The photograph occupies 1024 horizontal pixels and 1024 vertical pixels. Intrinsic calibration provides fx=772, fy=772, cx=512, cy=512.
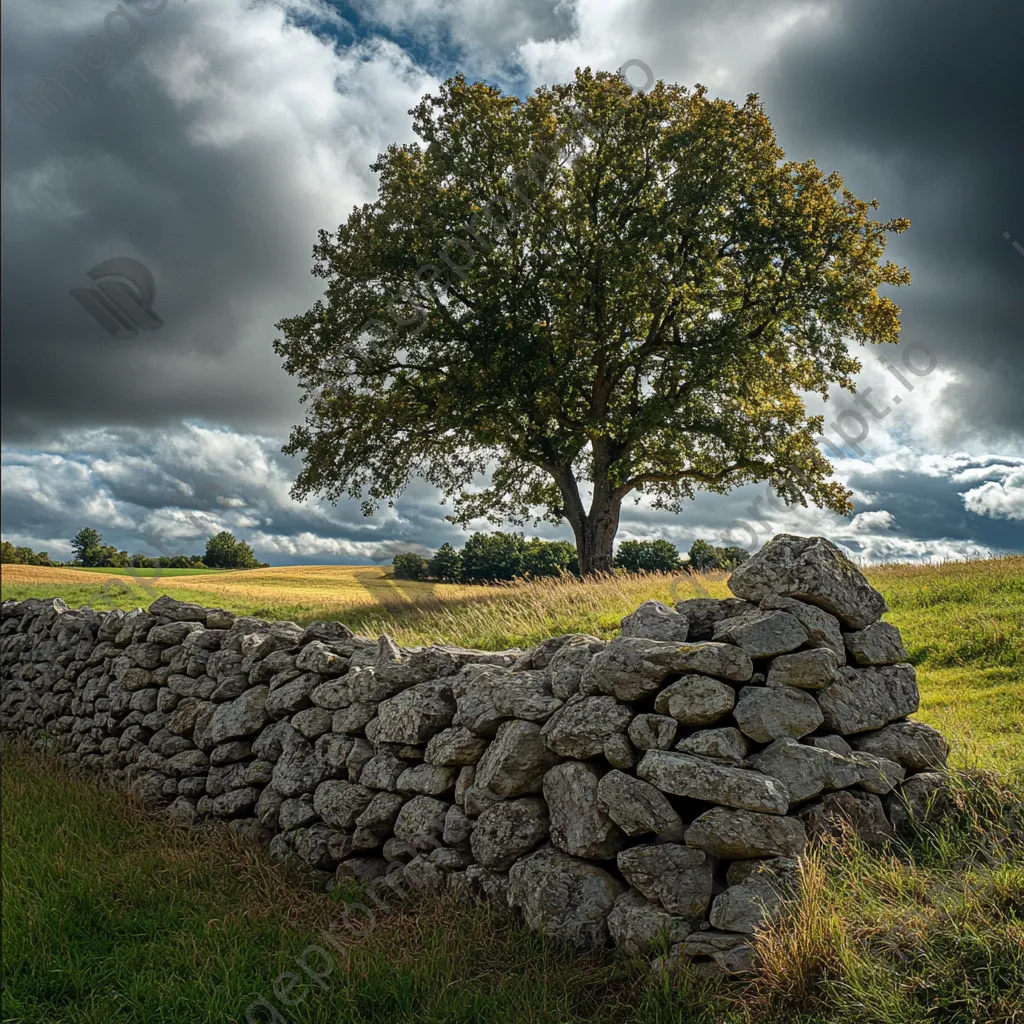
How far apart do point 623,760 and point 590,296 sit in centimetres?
1789

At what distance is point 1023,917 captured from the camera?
11.8 ft

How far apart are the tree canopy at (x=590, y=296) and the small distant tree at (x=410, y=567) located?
355 inches

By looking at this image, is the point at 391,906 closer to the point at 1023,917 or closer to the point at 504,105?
the point at 1023,917

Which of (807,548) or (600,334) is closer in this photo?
(807,548)

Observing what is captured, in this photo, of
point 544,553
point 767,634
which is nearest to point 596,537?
point 544,553

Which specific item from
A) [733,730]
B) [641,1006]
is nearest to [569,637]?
[733,730]

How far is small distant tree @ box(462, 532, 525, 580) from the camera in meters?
31.8

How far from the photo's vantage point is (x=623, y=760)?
4395 mm

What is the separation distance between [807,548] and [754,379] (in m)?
18.1

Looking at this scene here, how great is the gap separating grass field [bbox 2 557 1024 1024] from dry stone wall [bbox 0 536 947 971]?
23 centimetres

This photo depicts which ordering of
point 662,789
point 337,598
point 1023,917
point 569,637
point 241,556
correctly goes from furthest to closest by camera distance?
point 241,556 < point 337,598 < point 569,637 < point 662,789 < point 1023,917

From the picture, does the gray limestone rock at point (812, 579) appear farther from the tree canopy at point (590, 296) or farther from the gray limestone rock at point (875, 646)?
the tree canopy at point (590, 296)

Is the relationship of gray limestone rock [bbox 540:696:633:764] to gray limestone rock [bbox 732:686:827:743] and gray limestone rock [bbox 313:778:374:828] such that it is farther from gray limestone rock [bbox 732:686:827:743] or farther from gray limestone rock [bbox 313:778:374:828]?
gray limestone rock [bbox 313:778:374:828]

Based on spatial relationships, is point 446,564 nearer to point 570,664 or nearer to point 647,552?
point 647,552
